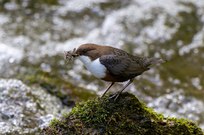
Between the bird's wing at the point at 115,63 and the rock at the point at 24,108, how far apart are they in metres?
1.78

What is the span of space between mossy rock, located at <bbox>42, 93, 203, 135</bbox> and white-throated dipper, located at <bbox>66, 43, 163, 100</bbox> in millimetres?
157

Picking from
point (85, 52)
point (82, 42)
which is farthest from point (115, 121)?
point (82, 42)

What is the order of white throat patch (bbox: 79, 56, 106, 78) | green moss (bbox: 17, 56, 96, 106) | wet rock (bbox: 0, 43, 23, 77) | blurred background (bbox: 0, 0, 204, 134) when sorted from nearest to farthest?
white throat patch (bbox: 79, 56, 106, 78), blurred background (bbox: 0, 0, 204, 134), green moss (bbox: 17, 56, 96, 106), wet rock (bbox: 0, 43, 23, 77)

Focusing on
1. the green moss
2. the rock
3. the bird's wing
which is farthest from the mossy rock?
the green moss

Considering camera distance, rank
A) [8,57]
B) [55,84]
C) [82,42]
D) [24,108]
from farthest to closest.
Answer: [82,42] → [8,57] → [55,84] → [24,108]

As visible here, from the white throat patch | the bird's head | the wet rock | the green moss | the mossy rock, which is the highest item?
the wet rock

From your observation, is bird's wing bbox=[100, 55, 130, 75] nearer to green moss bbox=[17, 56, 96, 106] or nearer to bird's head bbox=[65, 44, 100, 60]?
bird's head bbox=[65, 44, 100, 60]

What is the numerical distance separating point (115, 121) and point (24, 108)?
221 cm

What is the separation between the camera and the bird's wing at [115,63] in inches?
172

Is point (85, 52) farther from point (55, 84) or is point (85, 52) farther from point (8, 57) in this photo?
point (8, 57)

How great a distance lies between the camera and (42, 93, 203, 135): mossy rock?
4.34 m

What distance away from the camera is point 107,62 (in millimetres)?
4363

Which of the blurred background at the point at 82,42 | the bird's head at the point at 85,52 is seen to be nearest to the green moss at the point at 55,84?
the blurred background at the point at 82,42

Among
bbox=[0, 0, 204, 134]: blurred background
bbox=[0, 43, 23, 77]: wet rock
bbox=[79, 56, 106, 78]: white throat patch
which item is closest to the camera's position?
bbox=[79, 56, 106, 78]: white throat patch
